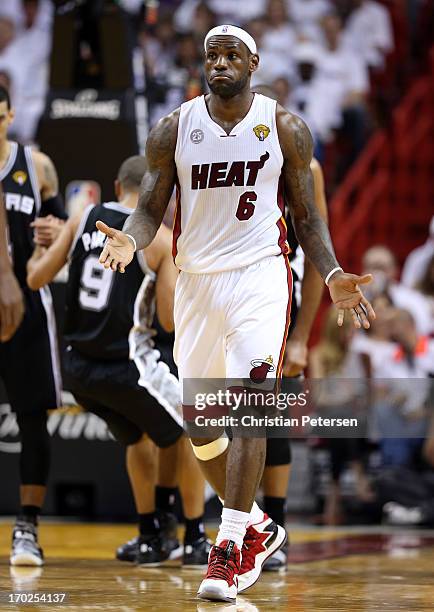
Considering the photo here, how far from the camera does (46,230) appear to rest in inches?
235

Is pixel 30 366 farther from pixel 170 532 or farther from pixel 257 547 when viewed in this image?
pixel 257 547

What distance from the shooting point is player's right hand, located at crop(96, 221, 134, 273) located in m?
4.38

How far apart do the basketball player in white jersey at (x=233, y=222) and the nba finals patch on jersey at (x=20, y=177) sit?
148 cm

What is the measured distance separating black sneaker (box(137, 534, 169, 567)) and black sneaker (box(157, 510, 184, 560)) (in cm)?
11

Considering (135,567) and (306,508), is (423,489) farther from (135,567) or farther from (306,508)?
(135,567)

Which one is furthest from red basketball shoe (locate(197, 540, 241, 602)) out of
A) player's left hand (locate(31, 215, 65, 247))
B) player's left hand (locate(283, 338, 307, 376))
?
player's left hand (locate(31, 215, 65, 247))

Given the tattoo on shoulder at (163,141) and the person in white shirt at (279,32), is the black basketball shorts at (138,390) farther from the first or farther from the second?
the person in white shirt at (279,32)

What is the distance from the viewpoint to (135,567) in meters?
5.70

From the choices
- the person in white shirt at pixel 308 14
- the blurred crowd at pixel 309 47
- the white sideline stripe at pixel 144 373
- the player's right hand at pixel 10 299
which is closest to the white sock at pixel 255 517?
the white sideline stripe at pixel 144 373

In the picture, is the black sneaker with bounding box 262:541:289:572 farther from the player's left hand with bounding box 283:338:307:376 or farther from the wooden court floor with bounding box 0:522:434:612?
the player's left hand with bounding box 283:338:307:376

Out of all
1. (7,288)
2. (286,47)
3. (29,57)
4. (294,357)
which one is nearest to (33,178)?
(7,288)

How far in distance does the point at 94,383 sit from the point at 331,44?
867 centimetres

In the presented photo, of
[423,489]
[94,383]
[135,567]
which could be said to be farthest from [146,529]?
[423,489]

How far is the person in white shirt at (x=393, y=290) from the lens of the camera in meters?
9.42
